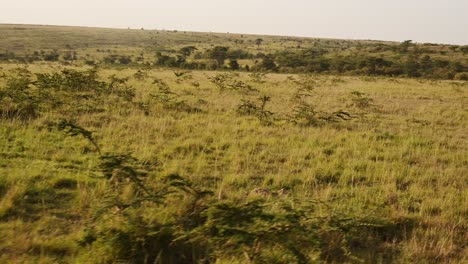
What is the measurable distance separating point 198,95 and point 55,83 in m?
4.93

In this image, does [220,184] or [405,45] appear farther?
[405,45]

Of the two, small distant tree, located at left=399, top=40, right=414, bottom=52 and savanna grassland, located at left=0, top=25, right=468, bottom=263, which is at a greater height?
small distant tree, located at left=399, top=40, right=414, bottom=52

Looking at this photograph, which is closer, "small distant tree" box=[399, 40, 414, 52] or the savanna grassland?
the savanna grassland

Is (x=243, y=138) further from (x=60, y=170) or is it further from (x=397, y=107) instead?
(x=397, y=107)

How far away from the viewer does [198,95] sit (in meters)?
15.3

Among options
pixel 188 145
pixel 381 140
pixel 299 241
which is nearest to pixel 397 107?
pixel 381 140

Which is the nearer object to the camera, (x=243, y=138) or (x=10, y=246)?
(x=10, y=246)

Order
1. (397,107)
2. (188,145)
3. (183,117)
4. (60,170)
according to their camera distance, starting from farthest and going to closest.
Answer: (397,107) → (183,117) → (188,145) → (60,170)

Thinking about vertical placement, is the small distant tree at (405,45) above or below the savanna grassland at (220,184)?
above

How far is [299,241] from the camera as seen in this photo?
3369 millimetres

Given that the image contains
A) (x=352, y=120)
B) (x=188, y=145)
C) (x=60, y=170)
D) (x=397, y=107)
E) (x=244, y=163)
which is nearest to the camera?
(x=60, y=170)

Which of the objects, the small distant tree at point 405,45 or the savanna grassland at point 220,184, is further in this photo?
the small distant tree at point 405,45

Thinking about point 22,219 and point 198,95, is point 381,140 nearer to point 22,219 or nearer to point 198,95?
point 22,219

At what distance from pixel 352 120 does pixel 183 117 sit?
15.4 ft
